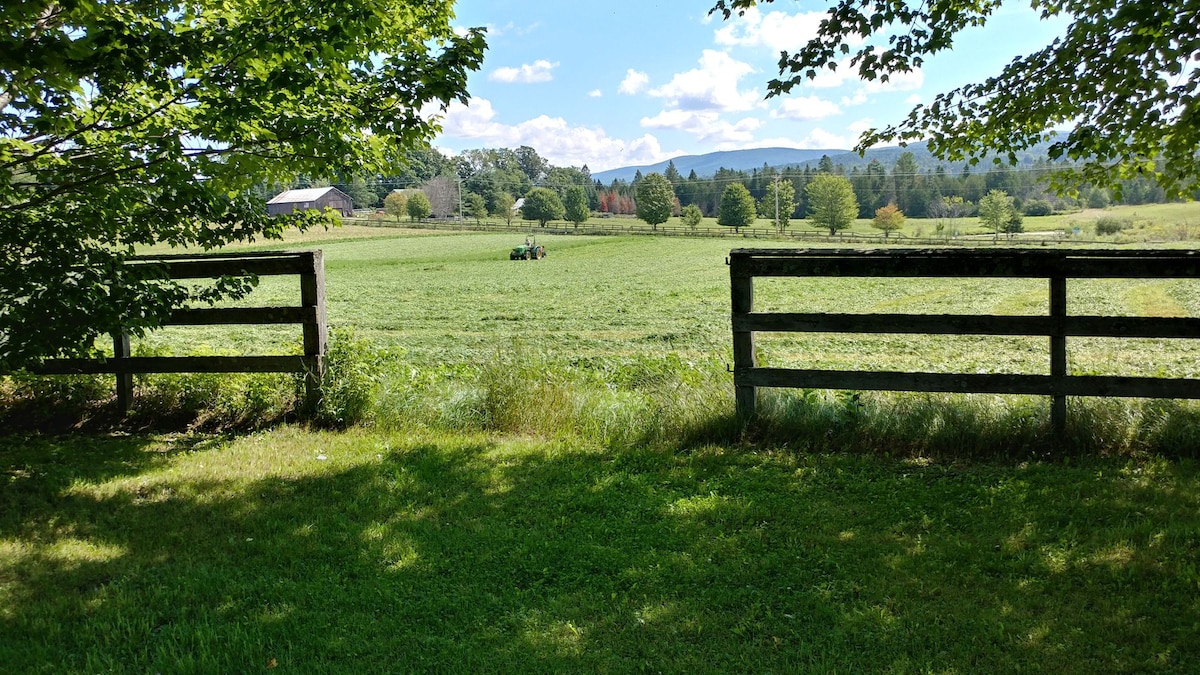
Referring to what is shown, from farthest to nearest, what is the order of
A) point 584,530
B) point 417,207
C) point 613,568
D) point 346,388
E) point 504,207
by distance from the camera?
point 504,207 < point 417,207 < point 346,388 < point 584,530 < point 613,568

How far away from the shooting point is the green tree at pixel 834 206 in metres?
93.3

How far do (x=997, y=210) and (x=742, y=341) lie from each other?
77884 mm

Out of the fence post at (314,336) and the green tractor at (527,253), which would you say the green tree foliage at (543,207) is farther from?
the fence post at (314,336)

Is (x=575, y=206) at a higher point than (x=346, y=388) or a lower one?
higher

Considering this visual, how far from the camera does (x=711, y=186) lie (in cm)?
14512

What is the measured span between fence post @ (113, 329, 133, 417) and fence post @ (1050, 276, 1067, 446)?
7970 millimetres

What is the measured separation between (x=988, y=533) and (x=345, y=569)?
3.56 meters

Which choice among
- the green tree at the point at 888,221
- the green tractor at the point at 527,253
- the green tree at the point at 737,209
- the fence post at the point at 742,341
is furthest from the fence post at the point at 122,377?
the green tree at the point at 737,209

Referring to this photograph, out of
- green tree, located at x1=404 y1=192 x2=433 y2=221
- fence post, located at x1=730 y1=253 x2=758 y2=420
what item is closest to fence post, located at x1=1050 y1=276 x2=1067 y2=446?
fence post, located at x1=730 y1=253 x2=758 y2=420

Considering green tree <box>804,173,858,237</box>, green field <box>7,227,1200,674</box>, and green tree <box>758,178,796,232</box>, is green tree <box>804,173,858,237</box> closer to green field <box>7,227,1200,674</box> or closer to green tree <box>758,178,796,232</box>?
green tree <box>758,178,796,232</box>

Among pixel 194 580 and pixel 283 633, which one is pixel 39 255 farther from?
pixel 283 633

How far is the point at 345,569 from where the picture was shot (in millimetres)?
3947

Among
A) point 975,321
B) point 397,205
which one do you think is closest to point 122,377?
point 975,321

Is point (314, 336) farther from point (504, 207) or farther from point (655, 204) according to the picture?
point (504, 207)
